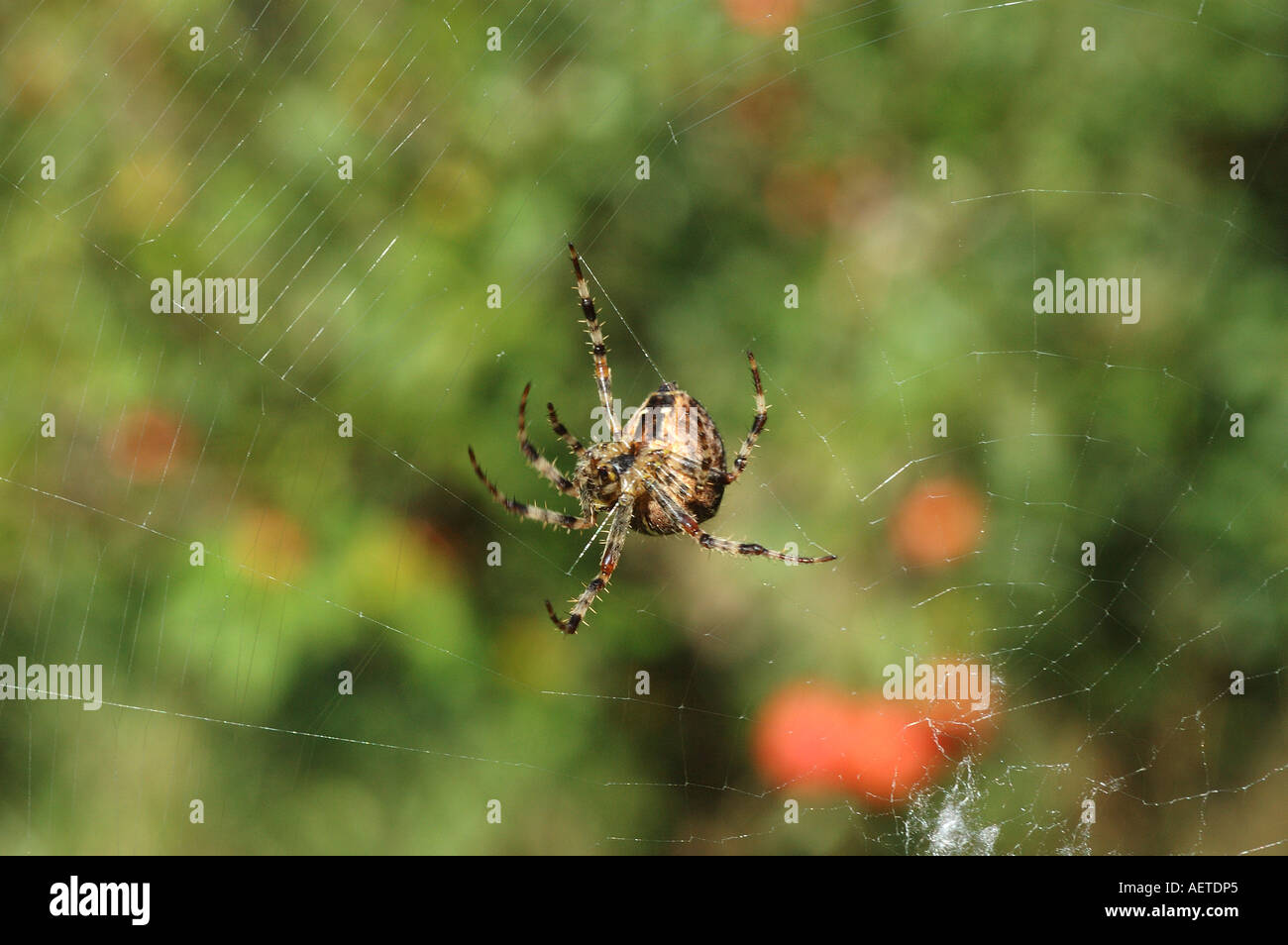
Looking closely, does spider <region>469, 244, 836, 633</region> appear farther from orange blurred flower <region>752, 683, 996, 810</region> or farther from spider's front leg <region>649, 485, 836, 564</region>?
orange blurred flower <region>752, 683, 996, 810</region>

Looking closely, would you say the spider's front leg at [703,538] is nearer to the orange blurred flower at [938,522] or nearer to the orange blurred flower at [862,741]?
the orange blurred flower at [938,522]

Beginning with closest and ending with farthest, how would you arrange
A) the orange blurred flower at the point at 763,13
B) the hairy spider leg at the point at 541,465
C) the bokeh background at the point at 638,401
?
the hairy spider leg at the point at 541,465, the bokeh background at the point at 638,401, the orange blurred flower at the point at 763,13

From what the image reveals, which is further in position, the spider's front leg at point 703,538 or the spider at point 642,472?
the spider's front leg at point 703,538

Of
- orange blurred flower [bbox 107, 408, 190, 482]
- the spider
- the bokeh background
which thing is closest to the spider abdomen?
the spider

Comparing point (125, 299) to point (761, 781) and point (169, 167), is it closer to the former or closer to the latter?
point (169, 167)

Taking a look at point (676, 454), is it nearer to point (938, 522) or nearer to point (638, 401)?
point (638, 401)

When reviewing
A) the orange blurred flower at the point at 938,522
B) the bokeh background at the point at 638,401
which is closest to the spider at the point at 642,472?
the bokeh background at the point at 638,401

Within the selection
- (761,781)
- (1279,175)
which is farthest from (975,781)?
(1279,175)

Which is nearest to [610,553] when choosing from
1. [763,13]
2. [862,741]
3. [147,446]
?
[862,741]
